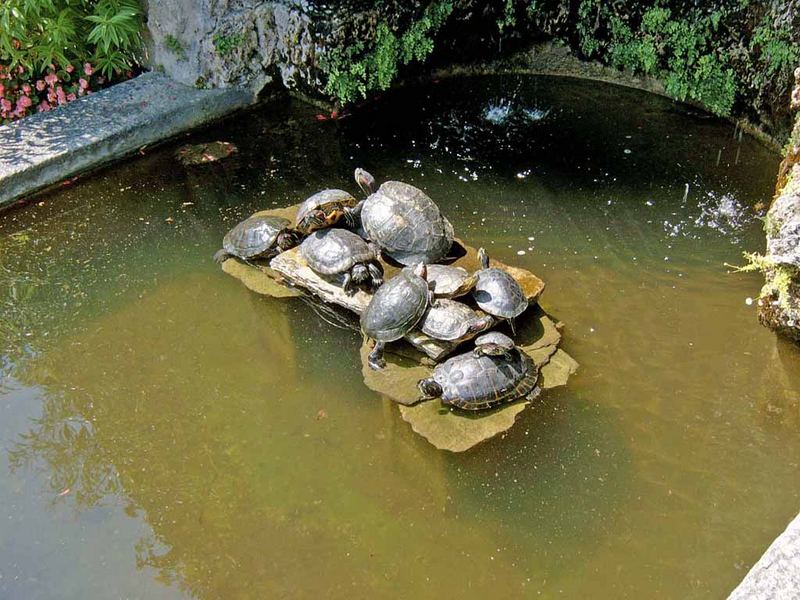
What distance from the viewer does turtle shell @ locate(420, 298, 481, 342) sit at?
5.25m

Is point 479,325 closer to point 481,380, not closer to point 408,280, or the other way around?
point 481,380

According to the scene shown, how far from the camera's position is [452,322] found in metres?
5.27

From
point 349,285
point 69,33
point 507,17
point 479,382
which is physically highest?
point 507,17

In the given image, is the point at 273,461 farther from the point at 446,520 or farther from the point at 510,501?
the point at 510,501

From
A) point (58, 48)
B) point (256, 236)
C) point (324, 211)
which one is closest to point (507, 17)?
point (324, 211)

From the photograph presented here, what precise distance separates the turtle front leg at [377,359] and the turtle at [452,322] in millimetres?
357

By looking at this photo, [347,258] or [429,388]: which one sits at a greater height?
[347,258]

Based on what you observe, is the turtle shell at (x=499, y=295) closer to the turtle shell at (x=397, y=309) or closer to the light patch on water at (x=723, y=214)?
the turtle shell at (x=397, y=309)

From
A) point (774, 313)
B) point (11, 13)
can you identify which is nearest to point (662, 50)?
point (774, 313)

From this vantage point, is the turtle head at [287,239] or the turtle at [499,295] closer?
the turtle at [499,295]

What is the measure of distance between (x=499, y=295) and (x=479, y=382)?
2.39 feet

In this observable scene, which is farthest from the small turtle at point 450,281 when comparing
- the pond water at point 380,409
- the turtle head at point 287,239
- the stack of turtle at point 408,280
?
the turtle head at point 287,239

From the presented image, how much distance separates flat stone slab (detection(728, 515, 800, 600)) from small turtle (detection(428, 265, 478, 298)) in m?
2.74

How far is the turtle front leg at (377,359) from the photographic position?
18.0 ft
